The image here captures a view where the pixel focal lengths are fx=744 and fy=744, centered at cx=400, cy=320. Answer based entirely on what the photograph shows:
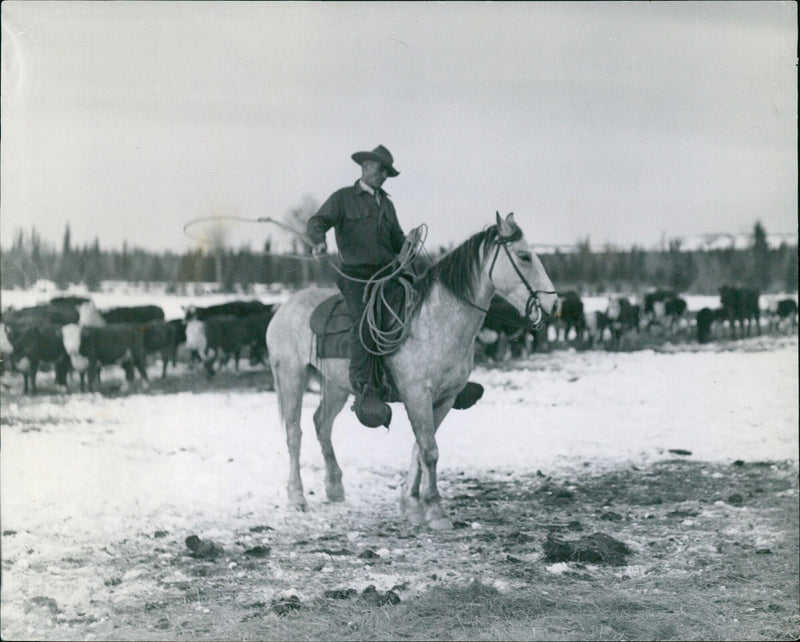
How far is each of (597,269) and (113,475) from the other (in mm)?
7181

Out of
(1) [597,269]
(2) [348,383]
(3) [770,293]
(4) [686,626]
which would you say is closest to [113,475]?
(2) [348,383]

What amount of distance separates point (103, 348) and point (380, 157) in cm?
504

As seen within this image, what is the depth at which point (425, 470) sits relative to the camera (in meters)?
5.15

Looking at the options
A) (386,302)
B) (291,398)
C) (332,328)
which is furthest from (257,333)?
(386,302)

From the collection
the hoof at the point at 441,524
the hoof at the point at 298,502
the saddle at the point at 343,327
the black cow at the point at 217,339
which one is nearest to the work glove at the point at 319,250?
the saddle at the point at 343,327

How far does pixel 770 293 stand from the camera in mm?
11117

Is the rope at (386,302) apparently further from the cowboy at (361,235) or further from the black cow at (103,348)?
the black cow at (103,348)

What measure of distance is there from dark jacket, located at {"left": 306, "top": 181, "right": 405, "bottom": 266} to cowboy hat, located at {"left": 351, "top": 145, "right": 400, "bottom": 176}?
0.16 meters

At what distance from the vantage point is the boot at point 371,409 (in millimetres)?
4973

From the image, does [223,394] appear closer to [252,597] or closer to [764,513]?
[252,597]

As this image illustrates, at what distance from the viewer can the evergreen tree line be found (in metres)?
6.75

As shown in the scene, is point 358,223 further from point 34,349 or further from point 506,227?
point 34,349

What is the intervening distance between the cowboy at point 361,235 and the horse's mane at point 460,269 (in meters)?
0.32

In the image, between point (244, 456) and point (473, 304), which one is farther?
point (244, 456)
